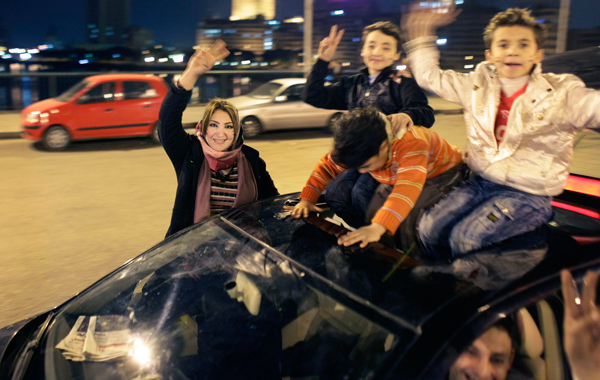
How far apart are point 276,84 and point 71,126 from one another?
4817 mm

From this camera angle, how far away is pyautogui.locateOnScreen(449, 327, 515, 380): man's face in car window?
4.82 ft

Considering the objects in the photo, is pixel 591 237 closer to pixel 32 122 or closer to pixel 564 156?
pixel 564 156

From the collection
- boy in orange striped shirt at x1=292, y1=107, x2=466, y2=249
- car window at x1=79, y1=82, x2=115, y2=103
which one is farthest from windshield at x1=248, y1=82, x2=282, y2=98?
boy in orange striped shirt at x1=292, y1=107, x2=466, y2=249

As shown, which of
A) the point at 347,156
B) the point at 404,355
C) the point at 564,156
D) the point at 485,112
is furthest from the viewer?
the point at 485,112

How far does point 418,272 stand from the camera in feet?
5.50

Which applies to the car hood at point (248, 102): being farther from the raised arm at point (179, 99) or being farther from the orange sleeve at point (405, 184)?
the orange sleeve at point (405, 184)

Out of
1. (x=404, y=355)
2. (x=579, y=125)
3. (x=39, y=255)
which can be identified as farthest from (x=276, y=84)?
(x=404, y=355)

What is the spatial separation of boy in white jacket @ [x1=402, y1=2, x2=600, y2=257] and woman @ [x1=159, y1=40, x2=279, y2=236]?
48.6 inches

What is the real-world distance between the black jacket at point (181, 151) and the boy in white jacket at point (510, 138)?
1396 millimetres

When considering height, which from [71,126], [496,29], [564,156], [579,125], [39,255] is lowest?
[39,255]

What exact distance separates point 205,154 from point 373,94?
1106mm

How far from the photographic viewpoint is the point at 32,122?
1048cm

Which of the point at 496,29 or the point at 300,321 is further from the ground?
the point at 496,29

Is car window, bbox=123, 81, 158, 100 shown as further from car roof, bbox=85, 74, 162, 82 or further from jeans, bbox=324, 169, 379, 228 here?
jeans, bbox=324, 169, 379, 228
